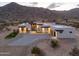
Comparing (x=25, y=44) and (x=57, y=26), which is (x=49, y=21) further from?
(x=25, y=44)

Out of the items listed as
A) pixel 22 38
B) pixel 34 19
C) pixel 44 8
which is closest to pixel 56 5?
pixel 44 8

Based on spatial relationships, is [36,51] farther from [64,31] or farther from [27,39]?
[64,31]

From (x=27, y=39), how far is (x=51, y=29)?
12.9 inches

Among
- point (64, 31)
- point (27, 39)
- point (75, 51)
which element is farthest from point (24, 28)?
point (75, 51)

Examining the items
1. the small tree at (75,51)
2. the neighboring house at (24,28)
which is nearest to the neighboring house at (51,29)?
the neighboring house at (24,28)

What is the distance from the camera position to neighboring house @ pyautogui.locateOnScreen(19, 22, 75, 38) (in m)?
2.40

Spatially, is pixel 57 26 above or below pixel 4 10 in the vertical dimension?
below

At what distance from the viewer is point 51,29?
96.7 inches

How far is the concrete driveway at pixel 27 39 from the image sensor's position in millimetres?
2455

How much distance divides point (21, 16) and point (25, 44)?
0.36m

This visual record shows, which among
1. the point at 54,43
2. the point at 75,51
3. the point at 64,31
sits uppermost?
the point at 64,31

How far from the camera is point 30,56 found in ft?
8.08

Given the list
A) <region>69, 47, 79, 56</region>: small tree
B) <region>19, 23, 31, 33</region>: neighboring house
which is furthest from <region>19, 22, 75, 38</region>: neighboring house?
<region>69, 47, 79, 56</region>: small tree

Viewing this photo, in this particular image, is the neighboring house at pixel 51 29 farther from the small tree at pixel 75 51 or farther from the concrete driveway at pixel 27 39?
the small tree at pixel 75 51
